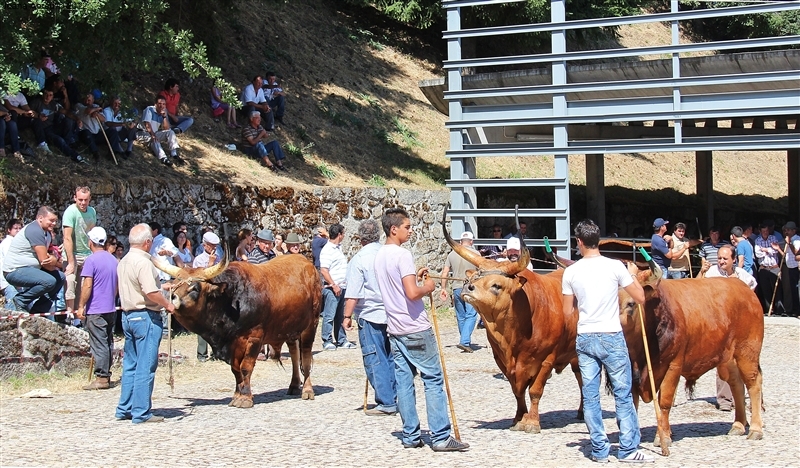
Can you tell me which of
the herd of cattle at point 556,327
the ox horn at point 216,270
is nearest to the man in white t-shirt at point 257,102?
the herd of cattle at point 556,327

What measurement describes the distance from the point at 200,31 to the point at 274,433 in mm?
16179

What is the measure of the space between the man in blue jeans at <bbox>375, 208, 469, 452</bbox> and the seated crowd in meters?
8.81

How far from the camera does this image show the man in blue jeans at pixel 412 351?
913 cm

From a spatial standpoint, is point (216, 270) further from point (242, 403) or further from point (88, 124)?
point (88, 124)

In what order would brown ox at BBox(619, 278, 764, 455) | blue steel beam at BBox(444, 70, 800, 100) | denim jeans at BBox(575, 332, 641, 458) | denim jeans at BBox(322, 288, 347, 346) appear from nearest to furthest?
denim jeans at BBox(575, 332, 641, 458) → brown ox at BBox(619, 278, 764, 455) → denim jeans at BBox(322, 288, 347, 346) → blue steel beam at BBox(444, 70, 800, 100)

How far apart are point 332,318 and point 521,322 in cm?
706

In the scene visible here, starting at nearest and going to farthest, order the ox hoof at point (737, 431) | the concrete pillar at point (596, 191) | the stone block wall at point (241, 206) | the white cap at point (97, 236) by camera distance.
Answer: the ox hoof at point (737, 431), the white cap at point (97, 236), the stone block wall at point (241, 206), the concrete pillar at point (596, 191)

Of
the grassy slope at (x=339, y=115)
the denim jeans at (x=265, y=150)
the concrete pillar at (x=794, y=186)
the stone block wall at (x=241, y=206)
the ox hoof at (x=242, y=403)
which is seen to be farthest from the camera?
the concrete pillar at (x=794, y=186)

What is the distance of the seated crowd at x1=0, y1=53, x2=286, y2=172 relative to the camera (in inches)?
667

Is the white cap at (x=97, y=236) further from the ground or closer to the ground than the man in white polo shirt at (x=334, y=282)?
further from the ground

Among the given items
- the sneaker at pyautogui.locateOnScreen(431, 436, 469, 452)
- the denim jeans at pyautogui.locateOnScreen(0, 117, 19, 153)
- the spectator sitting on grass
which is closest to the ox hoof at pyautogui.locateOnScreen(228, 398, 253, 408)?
the sneaker at pyautogui.locateOnScreen(431, 436, 469, 452)

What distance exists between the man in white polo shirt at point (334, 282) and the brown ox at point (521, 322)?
5.79 metres

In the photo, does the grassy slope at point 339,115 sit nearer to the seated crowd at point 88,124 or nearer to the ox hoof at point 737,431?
the seated crowd at point 88,124

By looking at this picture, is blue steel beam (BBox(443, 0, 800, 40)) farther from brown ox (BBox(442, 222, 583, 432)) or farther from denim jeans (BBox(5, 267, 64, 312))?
denim jeans (BBox(5, 267, 64, 312))
